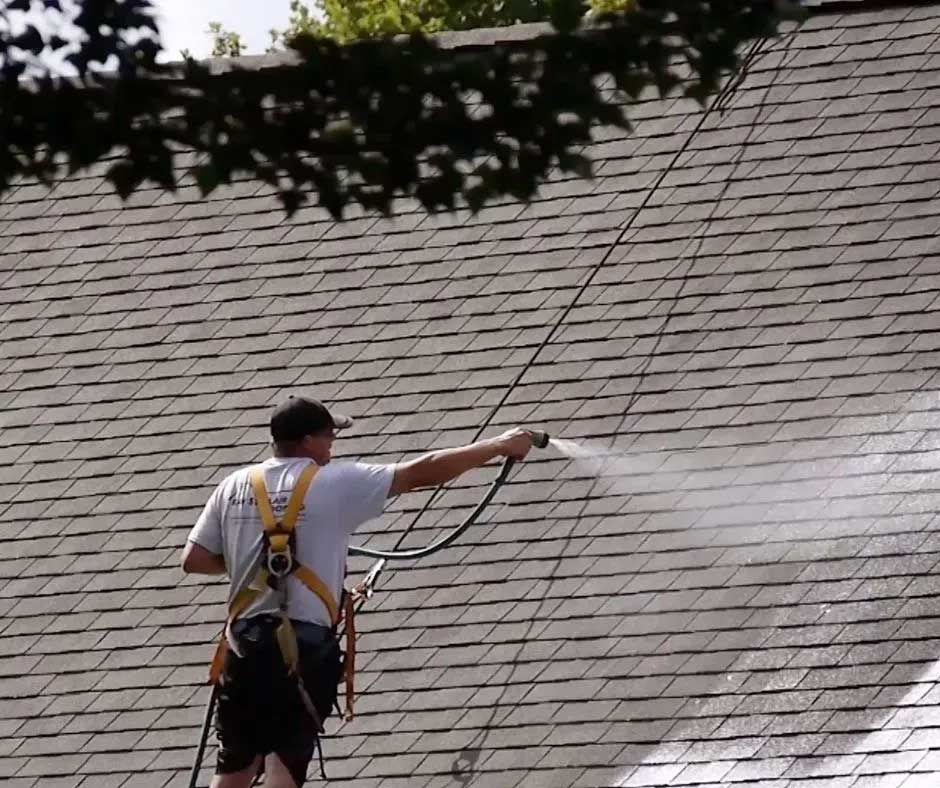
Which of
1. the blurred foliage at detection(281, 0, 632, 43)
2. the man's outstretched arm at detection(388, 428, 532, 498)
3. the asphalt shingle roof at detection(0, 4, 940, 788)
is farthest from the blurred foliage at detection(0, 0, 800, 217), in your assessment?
the blurred foliage at detection(281, 0, 632, 43)

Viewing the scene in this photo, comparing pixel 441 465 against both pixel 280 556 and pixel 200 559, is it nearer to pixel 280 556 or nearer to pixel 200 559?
pixel 280 556

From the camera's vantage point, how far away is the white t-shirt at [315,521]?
8414 millimetres

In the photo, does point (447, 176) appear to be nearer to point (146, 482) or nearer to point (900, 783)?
point (900, 783)

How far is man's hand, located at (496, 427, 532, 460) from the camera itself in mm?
8492

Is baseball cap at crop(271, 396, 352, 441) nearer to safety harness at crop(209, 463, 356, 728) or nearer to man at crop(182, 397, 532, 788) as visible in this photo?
man at crop(182, 397, 532, 788)

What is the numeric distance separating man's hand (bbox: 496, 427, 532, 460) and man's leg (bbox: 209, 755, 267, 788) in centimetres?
130

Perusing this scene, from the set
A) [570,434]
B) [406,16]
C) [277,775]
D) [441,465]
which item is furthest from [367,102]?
[406,16]

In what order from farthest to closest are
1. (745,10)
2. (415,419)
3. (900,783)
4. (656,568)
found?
1. (415,419)
2. (656,568)
3. (900,783)
4. (745,10)

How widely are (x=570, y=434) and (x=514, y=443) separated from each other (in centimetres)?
208

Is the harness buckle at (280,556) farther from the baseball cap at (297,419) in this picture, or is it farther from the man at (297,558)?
the baseball cap at (297,419)

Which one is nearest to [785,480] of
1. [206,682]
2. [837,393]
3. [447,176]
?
[837,393]

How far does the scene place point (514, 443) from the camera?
8.52 m

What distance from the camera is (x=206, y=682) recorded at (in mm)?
10102

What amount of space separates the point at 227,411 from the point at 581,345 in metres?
1.54
